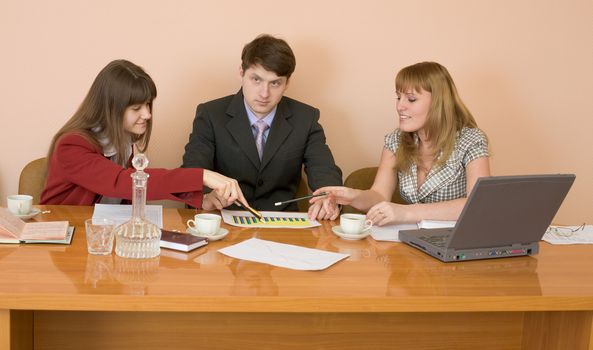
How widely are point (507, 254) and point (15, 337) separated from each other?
1305 millimetres

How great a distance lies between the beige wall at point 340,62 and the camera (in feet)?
10.1

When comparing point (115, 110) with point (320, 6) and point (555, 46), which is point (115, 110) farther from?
point (555, 46)

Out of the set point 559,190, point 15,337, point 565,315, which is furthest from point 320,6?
point 15,337

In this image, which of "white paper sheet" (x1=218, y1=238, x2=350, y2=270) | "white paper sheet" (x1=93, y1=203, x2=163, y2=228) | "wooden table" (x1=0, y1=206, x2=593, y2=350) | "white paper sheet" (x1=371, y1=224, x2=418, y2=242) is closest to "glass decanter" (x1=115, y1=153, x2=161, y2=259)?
"wooden table" (x1=0, y1=206, x2=593, y2=350)

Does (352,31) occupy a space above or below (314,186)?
above

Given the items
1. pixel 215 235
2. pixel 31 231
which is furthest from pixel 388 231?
pixel 31 231

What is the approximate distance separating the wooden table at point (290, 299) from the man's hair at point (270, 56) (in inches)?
34.4

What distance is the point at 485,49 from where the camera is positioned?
3.42m

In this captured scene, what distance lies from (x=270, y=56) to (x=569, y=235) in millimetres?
1319

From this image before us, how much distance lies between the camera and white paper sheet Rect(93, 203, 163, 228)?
6.78ft

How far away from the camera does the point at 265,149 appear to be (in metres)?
2.91

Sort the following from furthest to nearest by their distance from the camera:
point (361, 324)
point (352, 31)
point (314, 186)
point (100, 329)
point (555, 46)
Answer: point (555, 46) < point (352, 31) < point (314, 186) < point (361, 324) < point (100, 329)

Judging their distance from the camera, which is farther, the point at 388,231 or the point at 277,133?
the point at 277,133

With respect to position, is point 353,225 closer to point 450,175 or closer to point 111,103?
point 450,175
